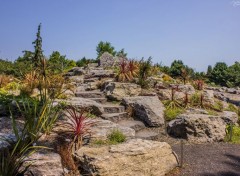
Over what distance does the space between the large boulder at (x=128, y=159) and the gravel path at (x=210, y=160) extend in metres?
0.39

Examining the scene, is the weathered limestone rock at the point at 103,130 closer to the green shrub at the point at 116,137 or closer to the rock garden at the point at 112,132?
the rock garden at the point at 112,132

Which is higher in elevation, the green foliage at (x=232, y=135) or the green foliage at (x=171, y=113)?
the green foliage at (x=171, y=113)

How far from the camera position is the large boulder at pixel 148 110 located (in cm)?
858

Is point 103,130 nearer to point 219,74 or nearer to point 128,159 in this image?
point 128,159

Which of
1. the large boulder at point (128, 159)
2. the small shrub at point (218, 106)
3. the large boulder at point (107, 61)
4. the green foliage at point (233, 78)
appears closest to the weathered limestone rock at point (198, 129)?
the large boulder at point (128, 159)

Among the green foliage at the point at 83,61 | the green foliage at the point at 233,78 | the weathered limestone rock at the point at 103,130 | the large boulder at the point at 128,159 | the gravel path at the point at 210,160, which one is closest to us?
the large boulder at the point at 128,159

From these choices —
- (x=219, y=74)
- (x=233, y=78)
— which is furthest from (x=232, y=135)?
(x=233, y=78)

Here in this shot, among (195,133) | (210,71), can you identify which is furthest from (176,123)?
(210,71)

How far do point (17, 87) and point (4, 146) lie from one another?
17.1 ft

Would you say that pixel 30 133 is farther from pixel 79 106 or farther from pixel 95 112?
pixel 95 112

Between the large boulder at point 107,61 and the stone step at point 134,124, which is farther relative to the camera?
the large boulder at point 107,61

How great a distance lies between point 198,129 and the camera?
7750mm

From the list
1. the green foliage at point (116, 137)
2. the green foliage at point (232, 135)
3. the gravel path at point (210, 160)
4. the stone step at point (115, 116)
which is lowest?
the gravel path at point (210, 160)

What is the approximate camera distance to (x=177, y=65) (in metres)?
21.7
